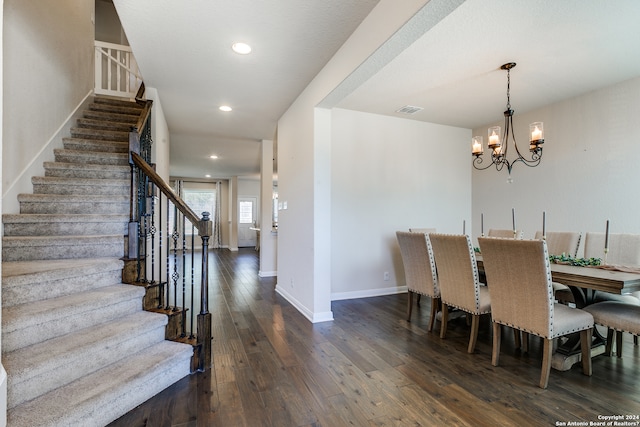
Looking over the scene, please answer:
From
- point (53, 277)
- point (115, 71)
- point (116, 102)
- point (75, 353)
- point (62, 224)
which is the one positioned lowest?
point (75, 353)

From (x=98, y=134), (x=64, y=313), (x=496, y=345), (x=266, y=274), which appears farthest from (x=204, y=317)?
(x=266, y=274)

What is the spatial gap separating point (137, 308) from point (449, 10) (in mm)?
2942

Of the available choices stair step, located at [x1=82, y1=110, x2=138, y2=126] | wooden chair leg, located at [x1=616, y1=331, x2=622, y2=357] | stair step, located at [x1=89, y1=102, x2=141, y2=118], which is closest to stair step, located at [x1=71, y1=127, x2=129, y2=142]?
stair step, located at [x1=82, y1=110, x2=138, y2=126]

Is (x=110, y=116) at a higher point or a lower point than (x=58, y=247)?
higher

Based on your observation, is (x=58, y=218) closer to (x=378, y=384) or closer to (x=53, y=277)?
(x=53, y=277)

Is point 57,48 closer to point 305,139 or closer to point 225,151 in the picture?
point 305,139

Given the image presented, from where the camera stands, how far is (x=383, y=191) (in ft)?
15.1

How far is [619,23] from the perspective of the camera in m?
2.43

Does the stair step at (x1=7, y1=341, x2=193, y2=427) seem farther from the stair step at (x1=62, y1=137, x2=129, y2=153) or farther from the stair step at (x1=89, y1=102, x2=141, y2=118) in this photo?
the stair step at (x1=89, y1=102, x2=141, y2=118)

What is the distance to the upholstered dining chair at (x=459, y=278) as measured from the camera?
2592mm

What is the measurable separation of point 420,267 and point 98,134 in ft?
14.2

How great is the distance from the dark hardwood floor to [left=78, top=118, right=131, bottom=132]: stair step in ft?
10.2

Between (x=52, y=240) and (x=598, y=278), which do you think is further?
(x=52, y=240)

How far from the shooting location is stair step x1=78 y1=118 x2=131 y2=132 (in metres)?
4.03
